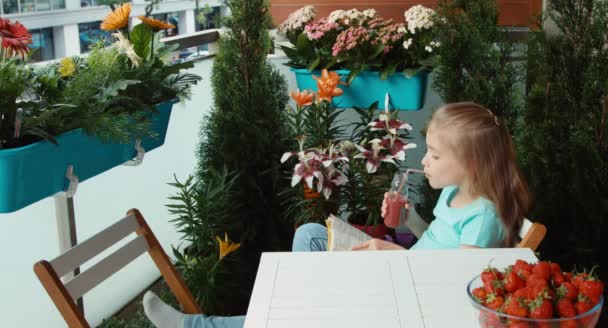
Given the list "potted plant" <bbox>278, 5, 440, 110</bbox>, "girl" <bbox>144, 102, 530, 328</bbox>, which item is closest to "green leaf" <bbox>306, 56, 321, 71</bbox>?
"potted plant" <bbox>278, 5, 440, 110</bbox>

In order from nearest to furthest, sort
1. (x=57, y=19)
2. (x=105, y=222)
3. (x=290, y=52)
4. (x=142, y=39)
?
1. (x=142, y=39)
2. (x=105, y=222)
3. (x=57, y=19)
4. (x=290, y=52)

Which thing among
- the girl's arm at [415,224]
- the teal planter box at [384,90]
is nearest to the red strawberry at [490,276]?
the girl's arm at [415,224]

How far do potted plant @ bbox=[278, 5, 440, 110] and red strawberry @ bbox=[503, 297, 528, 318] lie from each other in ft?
6.95

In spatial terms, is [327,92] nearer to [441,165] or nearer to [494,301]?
[441,165]

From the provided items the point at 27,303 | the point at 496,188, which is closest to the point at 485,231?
the point at 496,188

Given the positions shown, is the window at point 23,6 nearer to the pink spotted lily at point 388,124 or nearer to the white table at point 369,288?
the pink spotted lily at point 388,124

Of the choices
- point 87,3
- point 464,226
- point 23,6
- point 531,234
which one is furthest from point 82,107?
point 87,3

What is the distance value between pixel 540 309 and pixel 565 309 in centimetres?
6

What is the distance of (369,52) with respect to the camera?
3.44 meters

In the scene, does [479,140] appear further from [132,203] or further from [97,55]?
[132,203]

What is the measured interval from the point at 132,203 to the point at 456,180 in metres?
1.34

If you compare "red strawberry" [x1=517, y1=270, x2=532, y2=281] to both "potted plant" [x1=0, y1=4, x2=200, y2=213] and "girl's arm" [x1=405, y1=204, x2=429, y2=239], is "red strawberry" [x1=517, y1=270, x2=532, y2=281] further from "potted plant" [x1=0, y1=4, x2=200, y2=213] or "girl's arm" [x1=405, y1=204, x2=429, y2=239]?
"potted plant" [x1=0, y1=4, x2=200, y2=213]

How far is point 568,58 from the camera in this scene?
2.87 meters

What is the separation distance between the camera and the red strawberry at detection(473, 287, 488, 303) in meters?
1.35
